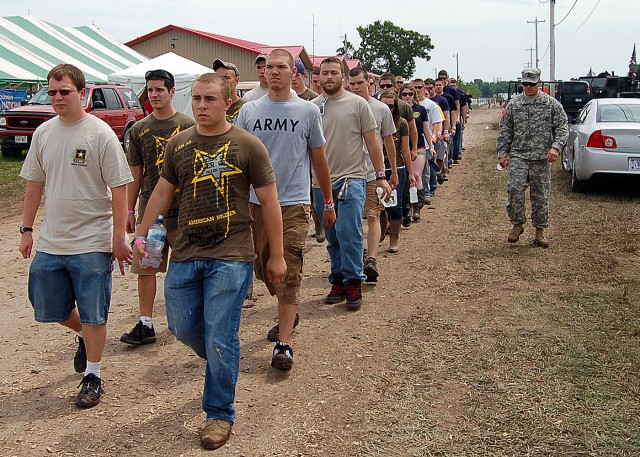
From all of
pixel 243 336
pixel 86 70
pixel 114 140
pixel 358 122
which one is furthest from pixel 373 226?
pixel 86 70

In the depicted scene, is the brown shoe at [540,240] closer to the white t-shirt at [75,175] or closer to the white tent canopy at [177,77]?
the white t-shirt at [75,175]

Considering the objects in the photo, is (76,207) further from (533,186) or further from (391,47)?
(391,47)

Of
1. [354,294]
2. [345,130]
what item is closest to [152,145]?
[345,130]

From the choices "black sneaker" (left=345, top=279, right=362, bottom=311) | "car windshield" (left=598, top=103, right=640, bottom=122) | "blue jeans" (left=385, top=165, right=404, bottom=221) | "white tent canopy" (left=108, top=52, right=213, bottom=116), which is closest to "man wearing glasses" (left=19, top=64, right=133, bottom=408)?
"black sneaker" (left=345, top=279, right=362, bottom=311)

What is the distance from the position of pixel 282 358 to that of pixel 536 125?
4903 millimetres

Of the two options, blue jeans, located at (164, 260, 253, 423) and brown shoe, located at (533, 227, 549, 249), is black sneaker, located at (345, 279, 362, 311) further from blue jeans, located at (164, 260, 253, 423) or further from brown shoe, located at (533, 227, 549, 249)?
brown shoe, located at (533, 227, 549, 249)

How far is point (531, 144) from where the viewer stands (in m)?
8.80

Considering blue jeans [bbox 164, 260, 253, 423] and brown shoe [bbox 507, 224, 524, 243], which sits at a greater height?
blue jeans [bbox 164, 260, 253, 423]

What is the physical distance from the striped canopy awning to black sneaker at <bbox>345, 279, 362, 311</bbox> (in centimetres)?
1791

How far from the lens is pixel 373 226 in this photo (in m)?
7.77

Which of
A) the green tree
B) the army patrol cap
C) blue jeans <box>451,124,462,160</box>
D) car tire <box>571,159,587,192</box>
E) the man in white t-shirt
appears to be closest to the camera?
the man in white t-shirt

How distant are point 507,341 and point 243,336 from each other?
1.95 m

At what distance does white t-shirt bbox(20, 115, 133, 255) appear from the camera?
4539mm

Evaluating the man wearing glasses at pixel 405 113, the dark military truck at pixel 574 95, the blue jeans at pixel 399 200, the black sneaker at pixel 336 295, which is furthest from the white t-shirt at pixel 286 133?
the dark military truck at pixel 574 95
